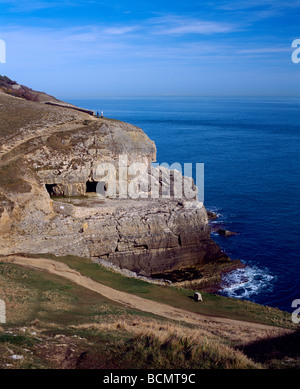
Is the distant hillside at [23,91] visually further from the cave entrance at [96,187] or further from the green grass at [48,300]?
the green grass at [48,300]

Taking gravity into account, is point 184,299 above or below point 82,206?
below

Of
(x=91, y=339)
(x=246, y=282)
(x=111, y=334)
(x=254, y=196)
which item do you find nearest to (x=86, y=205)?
(x=246, y=282)

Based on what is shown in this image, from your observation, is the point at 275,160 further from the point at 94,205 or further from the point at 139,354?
the point at 139,354

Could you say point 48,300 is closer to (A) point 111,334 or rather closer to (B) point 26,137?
(A) point 111,334

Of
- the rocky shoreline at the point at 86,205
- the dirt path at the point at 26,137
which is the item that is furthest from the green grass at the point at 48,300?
the dirt path at the point at 26,137

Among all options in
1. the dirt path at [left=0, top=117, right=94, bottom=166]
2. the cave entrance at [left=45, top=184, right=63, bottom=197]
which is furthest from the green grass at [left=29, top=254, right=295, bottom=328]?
the dirt path at [left=0, top=117, right=94, bottom=166]

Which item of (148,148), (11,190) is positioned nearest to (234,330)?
(11,190)
